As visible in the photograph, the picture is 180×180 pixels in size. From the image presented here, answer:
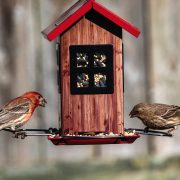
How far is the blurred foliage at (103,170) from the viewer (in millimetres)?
17703

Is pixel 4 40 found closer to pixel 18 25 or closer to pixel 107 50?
pixel 18 25

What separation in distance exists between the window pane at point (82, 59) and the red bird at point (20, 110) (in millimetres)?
619

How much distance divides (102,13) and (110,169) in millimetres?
1818

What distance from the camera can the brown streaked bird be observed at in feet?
56.1

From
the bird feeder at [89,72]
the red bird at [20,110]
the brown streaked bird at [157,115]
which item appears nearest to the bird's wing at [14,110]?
the red bird at [20,110]

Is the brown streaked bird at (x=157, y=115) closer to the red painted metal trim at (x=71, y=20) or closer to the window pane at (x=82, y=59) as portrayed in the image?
the window pane at (x=82, y=59)

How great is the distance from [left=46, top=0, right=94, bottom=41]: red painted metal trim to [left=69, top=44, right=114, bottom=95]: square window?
0.56 feet

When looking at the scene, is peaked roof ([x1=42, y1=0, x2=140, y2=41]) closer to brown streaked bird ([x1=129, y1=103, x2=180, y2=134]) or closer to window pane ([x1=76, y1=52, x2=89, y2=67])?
window pane ([x1=76, y1=52, x2=89, y2=67])

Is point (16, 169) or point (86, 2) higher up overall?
point (86, 2)

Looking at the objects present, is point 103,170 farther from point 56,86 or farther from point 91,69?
point 91,69

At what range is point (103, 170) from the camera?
58.3 ft

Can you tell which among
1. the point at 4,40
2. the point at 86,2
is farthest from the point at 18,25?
the point at 86,2

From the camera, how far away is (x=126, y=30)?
16.4 m

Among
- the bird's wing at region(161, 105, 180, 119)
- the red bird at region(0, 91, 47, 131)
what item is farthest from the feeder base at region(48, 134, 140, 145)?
the bird's wing at region(161, 105, 180, 119)
